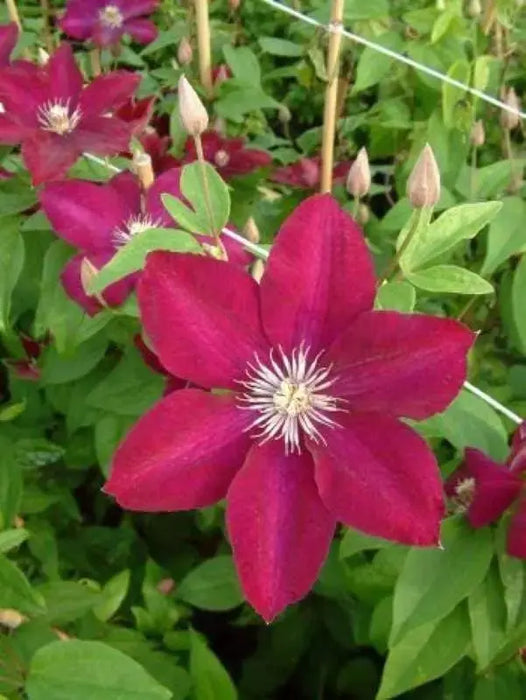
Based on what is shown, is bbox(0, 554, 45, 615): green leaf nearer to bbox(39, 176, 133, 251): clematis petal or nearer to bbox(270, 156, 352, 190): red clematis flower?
bbox(39, 176, 133, 251): clematis petal

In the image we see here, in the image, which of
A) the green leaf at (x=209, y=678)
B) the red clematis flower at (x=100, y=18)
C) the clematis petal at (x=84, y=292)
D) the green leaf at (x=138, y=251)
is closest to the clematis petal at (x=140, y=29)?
the red clematis flower at (x=100, y=18)

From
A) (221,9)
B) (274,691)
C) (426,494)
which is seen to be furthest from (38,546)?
(221,9)

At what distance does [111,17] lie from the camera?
1.22m

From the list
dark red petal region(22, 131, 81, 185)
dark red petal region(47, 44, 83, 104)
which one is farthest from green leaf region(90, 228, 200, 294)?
dark red petal region(47, 44, 83, 104)

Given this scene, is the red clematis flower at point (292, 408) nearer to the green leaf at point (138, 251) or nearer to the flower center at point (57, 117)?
the green leaf at point (138, 251)

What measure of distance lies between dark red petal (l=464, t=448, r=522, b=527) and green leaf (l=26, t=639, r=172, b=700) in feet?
0.78

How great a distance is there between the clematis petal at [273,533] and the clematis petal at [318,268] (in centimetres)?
9

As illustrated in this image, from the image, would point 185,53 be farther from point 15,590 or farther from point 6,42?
point 15,590

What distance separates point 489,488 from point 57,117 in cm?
50

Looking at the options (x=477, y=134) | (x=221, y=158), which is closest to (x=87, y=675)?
(x=221, y=158)

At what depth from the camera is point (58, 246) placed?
884 mm

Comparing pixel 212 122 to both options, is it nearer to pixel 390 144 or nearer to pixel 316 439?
pixel 390 144

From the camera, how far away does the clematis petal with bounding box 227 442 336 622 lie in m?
0.57

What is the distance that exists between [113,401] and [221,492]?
292 millimetres
